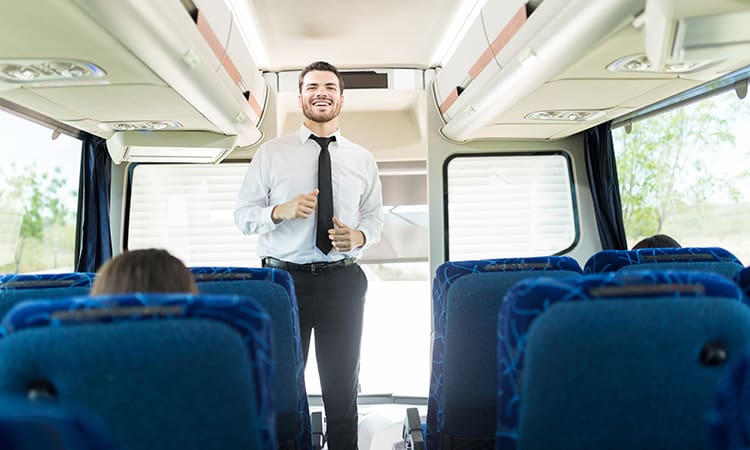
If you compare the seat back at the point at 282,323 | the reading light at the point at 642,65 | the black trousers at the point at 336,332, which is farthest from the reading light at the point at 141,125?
the reading light at the point at 642,65

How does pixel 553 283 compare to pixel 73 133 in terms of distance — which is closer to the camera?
pixel 553 283

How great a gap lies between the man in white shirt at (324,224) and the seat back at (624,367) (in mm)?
1669

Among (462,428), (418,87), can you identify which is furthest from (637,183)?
(462,428)

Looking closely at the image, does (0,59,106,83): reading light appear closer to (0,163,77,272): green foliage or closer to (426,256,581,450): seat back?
(0,163,77,272): green foliage

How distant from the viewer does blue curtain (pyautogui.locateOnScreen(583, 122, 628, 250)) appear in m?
4.24

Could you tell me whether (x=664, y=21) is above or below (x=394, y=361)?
above

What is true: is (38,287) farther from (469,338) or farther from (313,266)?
(469,338)

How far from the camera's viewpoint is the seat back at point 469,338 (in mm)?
1731

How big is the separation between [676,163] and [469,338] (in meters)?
2.38

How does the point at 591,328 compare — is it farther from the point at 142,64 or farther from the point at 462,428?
the point at 142,64

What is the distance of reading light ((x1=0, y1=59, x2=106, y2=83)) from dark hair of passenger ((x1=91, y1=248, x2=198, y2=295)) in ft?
4.40

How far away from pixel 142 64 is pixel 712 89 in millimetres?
3007

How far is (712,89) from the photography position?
2979mm

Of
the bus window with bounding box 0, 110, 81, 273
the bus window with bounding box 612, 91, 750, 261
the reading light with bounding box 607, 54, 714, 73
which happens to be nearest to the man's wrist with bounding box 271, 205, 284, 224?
the bus window with bounding box 0, 110, 81, 273
